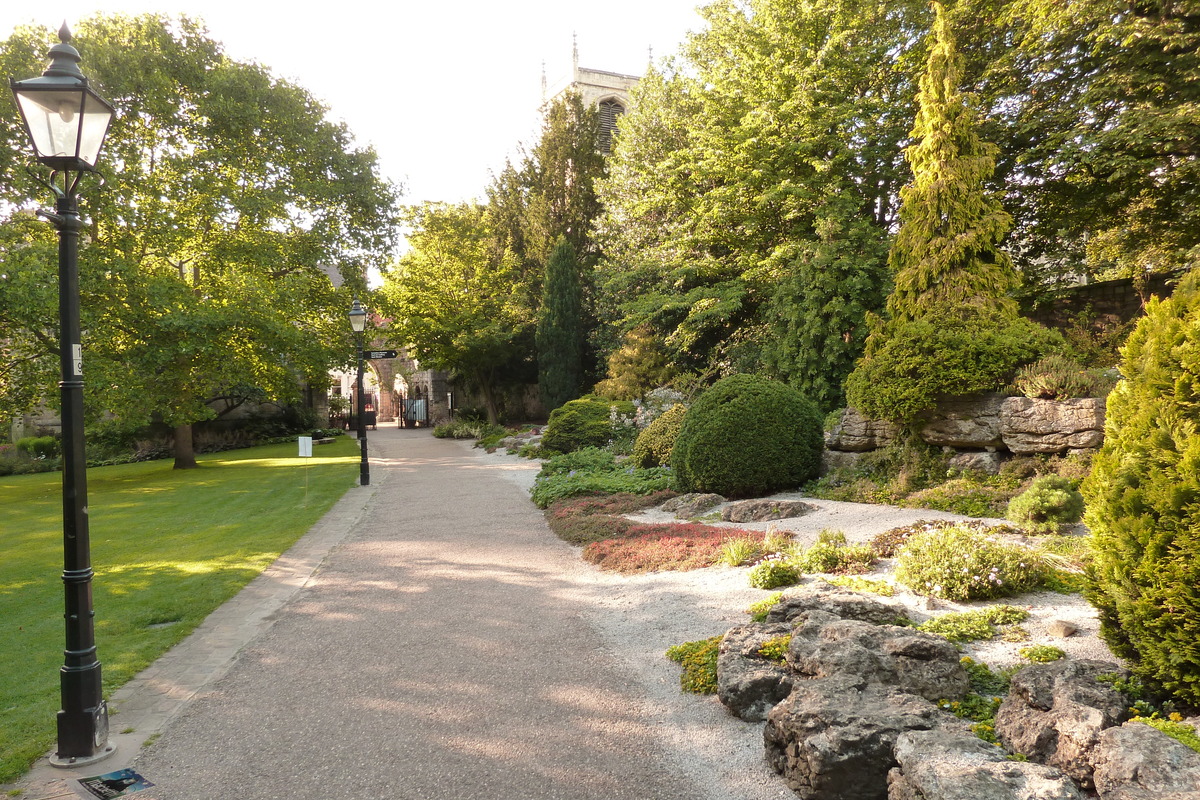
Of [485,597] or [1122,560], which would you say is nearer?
[1122,560]

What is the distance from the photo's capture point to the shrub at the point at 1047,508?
22.0 ft

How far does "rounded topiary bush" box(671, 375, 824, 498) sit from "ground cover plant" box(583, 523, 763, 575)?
6.31ft

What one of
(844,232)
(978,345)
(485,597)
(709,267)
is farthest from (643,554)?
(709,267)

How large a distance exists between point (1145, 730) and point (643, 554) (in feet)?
17.0

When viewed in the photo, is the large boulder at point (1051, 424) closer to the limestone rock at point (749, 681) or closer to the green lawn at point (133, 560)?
the limestone rock at point (749, 681)

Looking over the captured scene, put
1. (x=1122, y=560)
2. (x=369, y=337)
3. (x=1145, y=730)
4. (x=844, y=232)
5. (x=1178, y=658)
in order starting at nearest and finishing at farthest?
(x=1145, y=730) < (x=1178, y=658) < (x=1122, y=560) < (x=844, y=232) < (x=369, y=337)

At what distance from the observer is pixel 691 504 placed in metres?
10.2

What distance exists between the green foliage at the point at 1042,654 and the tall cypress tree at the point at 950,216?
24.5ft

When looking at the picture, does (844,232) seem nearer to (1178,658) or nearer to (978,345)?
(978,345)

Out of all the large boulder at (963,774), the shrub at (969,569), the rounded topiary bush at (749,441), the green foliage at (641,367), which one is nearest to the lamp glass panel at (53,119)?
the large boulder at (963,774)

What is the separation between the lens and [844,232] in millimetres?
15422

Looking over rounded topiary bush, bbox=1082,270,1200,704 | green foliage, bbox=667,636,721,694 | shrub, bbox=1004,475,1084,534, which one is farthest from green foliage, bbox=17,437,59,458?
rounded topiary bush, bbox=1082,270,1200,704

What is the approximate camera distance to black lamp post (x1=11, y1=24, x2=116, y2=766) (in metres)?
3.74

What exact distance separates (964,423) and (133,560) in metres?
11.4
